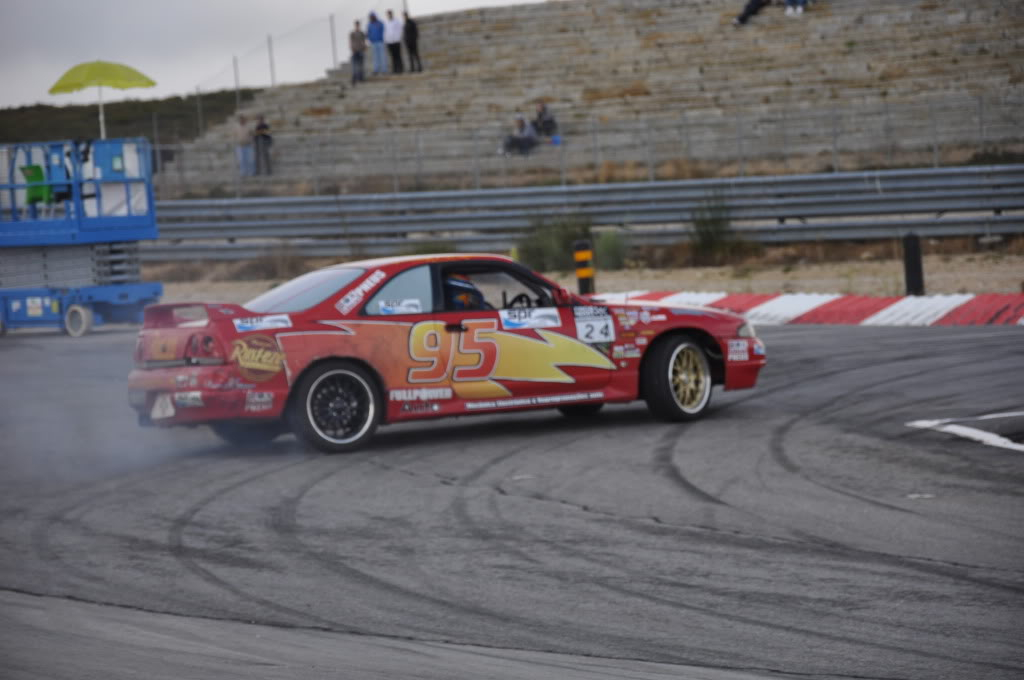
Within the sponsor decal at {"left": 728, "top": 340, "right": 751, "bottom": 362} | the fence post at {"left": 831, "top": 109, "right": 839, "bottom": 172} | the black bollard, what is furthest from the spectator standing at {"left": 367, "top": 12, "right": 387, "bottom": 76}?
the sponsor decal at {"left": 728, "top": 340, "right": 751, "bottom": 362}

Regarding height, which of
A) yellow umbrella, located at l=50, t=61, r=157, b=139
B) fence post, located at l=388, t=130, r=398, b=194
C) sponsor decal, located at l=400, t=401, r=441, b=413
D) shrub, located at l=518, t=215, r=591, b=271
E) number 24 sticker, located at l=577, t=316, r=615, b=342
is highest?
yellow umbrella, located at l=50, t=61, r=157, b=139

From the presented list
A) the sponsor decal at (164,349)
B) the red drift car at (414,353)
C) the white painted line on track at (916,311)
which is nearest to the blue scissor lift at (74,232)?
the white painted line on track at (916,311)

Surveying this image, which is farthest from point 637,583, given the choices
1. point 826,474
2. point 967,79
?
point 967,79

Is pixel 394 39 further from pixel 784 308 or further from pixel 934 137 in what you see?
pixel 784 308

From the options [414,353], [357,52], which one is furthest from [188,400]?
A: [357,52]

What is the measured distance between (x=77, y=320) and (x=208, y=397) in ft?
42.2

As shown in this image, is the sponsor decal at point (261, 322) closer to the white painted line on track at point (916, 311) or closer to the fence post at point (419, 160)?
the white painted line on track at point (916, 311)

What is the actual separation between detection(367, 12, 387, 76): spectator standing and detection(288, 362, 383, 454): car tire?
30.1 meters

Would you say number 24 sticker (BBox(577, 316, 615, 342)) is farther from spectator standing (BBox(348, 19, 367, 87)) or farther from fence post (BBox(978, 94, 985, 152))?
spectator standing (BBox(348, 19, 367, 87))

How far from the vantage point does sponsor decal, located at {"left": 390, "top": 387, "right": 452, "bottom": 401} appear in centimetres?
1018

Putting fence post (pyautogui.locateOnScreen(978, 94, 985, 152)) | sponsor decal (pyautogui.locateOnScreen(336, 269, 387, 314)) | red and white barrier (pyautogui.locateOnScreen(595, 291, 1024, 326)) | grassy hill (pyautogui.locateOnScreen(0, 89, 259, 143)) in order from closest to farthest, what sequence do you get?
sponsor decal (pyautogui.locateOnScreen(336, 269, 387, 314)) → red and white barrier (pyautogui.locateOnScreen(595, 291, 1024, 326)) → fence post (pyautogui.locateOnScreen(978, 94, 985, 152)) → grassy hill (pyautogui.locateOnScreen(0, 89, 259, 143))

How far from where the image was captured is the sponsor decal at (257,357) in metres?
9.79

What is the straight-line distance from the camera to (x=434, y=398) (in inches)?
405

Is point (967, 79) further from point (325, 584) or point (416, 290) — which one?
point (325, 584)
